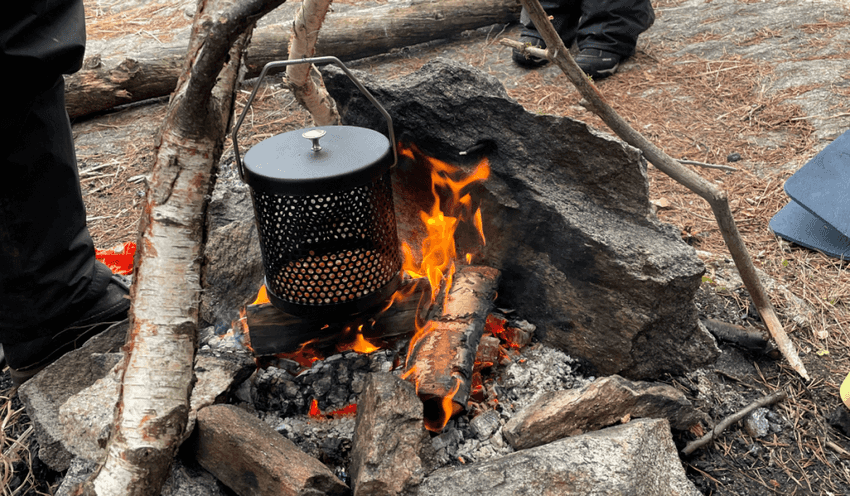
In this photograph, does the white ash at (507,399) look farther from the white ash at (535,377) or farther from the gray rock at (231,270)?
the gray rock at (231,270)

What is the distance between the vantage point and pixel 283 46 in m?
5.54

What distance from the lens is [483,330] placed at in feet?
7.36

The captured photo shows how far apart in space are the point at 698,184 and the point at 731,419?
0.83 metres

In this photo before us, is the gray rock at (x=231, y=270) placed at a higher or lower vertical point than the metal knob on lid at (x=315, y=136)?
lower

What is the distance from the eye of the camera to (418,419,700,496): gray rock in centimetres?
164

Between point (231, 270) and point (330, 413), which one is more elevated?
point (231, 270)

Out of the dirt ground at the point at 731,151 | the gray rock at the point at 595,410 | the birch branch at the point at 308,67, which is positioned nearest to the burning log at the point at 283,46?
the dirt ground at the point at 731,151

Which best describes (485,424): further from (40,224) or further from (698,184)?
(40,224)

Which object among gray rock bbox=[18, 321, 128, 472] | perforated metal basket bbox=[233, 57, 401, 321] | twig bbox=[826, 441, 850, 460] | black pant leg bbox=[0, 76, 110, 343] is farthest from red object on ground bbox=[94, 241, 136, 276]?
twig bbox=[826, 441, 850, 460]

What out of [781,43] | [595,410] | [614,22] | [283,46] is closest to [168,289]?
[595,410]

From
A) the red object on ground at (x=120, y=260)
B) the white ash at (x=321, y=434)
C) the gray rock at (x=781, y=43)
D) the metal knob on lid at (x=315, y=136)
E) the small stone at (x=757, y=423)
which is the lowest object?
the gray rock at (x=781, y=43)

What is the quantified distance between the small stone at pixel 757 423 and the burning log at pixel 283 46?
4542 millimetres

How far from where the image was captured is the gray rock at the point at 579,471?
1.64 m

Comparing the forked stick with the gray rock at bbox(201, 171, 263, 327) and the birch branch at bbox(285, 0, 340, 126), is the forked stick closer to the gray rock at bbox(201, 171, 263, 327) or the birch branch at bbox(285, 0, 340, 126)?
the birch branch at bbox(285, 0, 340, 126)
